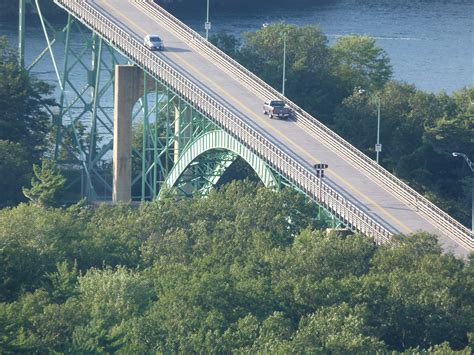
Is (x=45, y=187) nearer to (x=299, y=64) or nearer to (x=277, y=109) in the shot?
(x=277, y=109)

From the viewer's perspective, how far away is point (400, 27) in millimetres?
147500

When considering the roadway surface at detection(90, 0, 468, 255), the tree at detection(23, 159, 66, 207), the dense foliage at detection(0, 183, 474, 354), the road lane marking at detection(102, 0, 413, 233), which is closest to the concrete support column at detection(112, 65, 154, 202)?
the roadway surface at detection(90, 0, 468, 255)

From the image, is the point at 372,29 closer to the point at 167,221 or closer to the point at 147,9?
the point at 147,9

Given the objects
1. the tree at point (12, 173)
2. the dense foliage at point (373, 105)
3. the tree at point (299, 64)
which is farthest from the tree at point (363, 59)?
the tree at point (12, 173)

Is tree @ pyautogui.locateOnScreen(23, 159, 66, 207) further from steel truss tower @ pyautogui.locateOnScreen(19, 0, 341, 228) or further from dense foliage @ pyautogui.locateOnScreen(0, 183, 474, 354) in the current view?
dense foliage @ pyautogui.locateOnScreen(0, 183, 474, 354)

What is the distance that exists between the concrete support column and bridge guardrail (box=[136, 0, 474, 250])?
3679 millimetres

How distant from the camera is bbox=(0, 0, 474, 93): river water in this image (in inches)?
5049

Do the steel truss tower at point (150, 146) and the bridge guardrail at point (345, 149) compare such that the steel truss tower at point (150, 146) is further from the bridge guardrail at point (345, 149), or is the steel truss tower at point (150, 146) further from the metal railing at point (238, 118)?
the bridge guardrail at point (345, 149)

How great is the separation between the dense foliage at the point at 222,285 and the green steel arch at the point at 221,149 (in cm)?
741

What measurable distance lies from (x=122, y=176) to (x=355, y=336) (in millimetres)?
37836

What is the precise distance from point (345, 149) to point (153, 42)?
14156mm

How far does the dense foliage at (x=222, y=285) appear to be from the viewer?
191 feet

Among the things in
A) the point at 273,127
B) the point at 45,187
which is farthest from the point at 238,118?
the point at 45,187

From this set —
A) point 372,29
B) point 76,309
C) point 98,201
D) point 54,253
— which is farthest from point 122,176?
point 372,29
